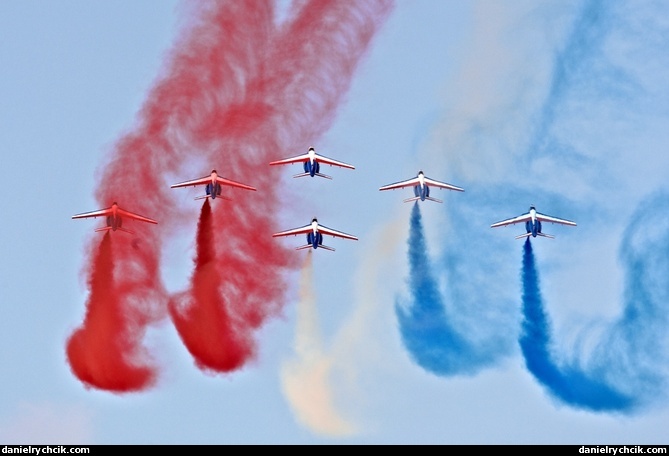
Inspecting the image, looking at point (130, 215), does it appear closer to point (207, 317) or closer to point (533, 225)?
point (207, 317)

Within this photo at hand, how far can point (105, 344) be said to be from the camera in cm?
12781

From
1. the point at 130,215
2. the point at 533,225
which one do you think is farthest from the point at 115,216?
the point at 533,225

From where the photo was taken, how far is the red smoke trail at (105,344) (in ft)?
418

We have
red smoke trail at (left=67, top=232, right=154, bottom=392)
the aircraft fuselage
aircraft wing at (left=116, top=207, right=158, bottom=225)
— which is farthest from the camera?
the aircraft fuselage

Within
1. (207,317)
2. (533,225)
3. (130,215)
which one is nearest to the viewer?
(130,215)

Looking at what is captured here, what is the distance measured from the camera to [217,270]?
12788 centimetres

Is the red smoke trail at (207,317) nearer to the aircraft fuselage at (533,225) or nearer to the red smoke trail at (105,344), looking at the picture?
the red smoke trail at (105,344)

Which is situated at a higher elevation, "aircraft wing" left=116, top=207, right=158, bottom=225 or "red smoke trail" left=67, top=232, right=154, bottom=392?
"aircraft wing" left=116, top=207, right=158, bottom=225

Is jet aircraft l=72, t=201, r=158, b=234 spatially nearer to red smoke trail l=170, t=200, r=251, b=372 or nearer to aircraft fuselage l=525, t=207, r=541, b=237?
red smoke trail l=170, t=200, r=251, b=372

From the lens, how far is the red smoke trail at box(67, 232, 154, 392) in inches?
5012

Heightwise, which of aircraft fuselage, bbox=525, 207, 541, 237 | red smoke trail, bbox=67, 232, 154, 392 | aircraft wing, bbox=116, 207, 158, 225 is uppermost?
aircraft fuselage, bbox=525, 207, 541, 237

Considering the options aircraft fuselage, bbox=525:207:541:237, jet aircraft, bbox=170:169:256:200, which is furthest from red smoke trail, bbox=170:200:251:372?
aircraft fuselage, bbox=525:207:541:237

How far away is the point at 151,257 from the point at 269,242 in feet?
16.7
